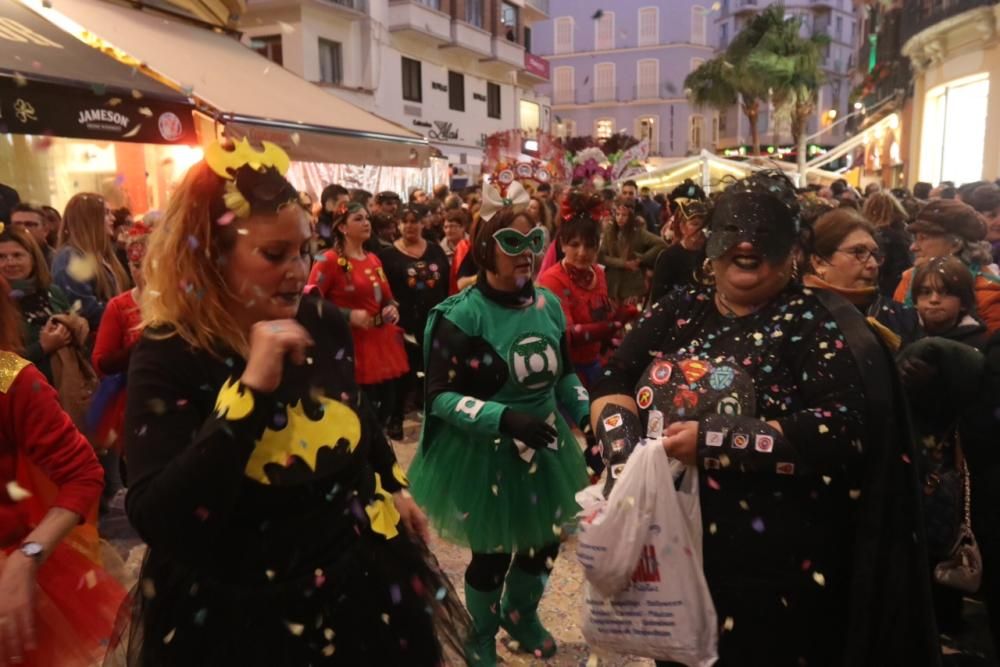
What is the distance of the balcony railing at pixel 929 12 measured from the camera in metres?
14.4

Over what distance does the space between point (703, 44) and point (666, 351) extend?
1920 inches

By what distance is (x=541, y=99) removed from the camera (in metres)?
33.8

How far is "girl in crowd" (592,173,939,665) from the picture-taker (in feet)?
6.71

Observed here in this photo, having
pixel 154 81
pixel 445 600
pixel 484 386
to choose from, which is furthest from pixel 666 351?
pixel 154 81

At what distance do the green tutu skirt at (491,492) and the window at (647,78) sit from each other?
4582 cm

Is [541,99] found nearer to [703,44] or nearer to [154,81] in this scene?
[703,44]

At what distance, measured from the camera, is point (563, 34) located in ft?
149

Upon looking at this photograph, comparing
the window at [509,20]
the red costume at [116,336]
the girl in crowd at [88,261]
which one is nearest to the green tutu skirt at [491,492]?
the red costume at [116,336]

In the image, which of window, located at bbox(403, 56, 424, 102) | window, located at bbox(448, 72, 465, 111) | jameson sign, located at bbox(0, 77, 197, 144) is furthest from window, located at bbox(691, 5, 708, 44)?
jameson sign, located at bbox(0, 77, 197, 144)

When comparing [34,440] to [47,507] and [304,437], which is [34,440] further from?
[304,437]

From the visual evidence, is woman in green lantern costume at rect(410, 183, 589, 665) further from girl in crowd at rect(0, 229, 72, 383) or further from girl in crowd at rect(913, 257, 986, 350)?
girl in crowd at rect(0, 229, 72, 383)

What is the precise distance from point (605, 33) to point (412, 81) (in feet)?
86.8

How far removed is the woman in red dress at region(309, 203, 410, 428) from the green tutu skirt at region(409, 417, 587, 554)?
7.59 feet

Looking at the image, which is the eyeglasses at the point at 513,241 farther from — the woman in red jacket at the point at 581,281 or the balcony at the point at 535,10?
the balcony at the point at 535,10
